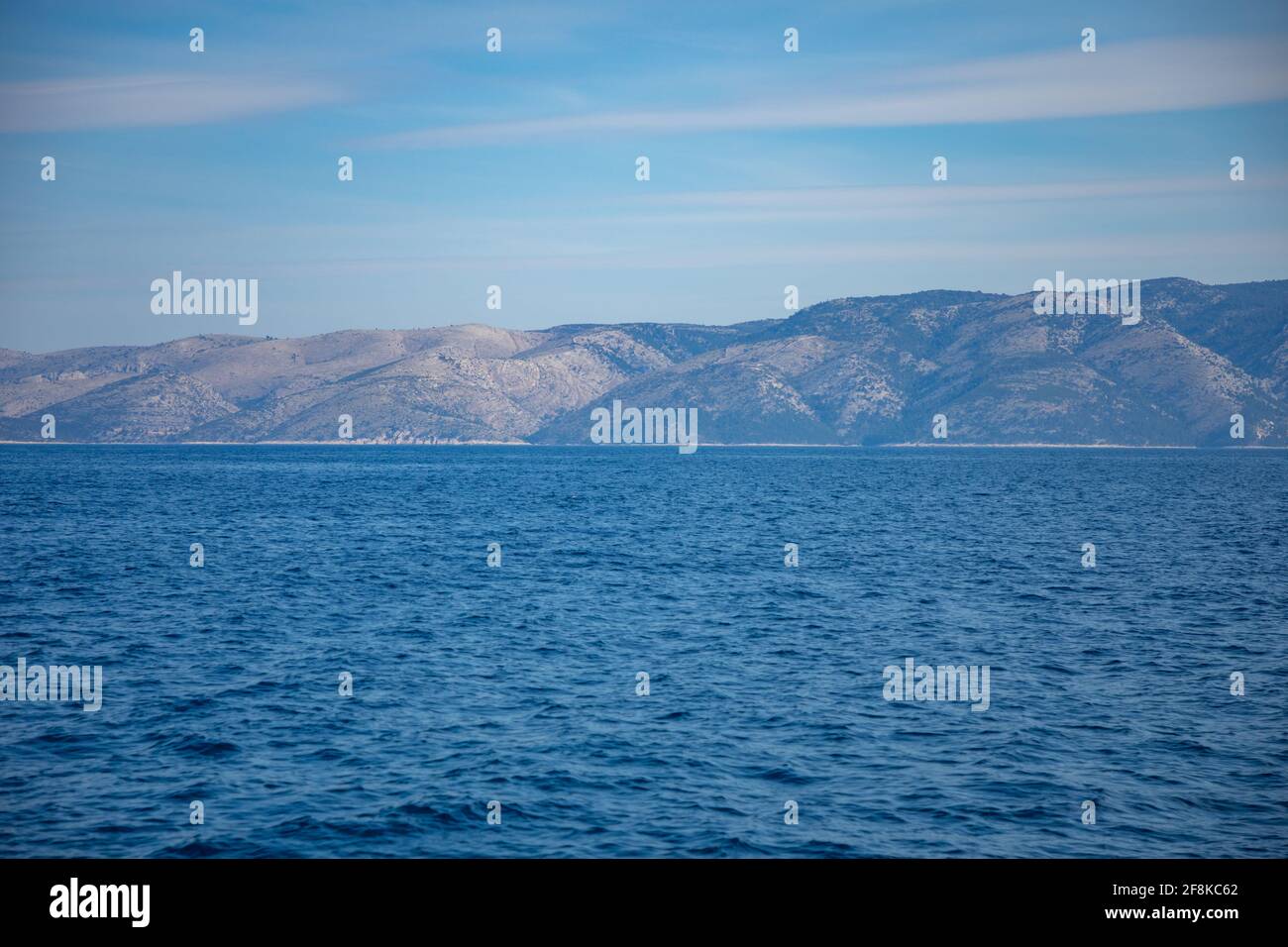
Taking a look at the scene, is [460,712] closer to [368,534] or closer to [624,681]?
[624,681]

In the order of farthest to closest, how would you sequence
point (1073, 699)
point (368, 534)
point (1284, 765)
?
point (368, 534)
point (1073, 699)
point (1284, 765)

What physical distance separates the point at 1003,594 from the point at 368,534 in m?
54.7

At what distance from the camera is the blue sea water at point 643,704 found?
23.3 m

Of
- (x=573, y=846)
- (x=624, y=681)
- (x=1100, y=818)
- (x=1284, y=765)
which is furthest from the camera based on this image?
(x=624, y=681)

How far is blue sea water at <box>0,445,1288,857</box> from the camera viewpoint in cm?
2330

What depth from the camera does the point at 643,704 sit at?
33844 mm

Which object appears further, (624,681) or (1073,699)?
(624,681)

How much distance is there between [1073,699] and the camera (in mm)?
34406

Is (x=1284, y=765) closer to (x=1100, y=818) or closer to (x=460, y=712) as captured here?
(x=1100, y=818)
